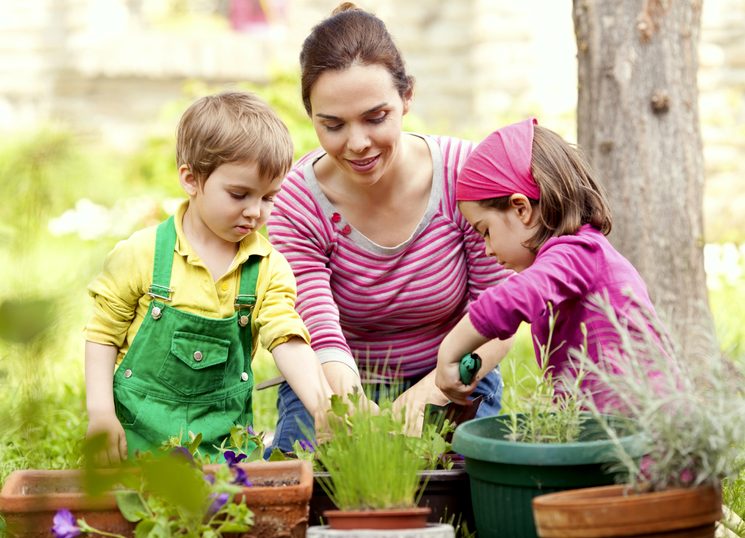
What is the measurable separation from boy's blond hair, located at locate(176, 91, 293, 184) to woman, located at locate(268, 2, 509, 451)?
0.26 meters

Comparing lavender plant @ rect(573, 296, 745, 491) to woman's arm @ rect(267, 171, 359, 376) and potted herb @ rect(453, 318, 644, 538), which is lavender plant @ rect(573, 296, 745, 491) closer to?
potted herb @ rect(453, 318, 644, 538)

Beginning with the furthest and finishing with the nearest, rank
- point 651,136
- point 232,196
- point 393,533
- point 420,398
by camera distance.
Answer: point 651,136
point 420,398
point 232,196
point 393,533

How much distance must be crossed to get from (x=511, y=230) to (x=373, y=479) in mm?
861

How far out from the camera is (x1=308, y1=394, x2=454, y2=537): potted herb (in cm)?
Result: 175

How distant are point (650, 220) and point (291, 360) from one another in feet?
5.84

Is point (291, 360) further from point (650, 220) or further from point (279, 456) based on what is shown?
point (650, 220)

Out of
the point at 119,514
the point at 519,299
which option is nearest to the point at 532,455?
the point at 519,299

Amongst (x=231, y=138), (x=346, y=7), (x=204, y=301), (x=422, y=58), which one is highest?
(x=422, y=58)

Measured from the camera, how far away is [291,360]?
95.6 inches

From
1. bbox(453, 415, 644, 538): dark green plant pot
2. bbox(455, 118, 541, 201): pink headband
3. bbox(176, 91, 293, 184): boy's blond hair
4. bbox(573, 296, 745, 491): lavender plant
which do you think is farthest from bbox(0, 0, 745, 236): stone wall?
bbox(573, 296, 745, 491): lavender plant

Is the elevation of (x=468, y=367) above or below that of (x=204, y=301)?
below

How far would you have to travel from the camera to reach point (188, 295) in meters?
2.49

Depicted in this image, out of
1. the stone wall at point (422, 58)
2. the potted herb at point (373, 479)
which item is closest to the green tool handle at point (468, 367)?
the potted herb at point (373, 479)

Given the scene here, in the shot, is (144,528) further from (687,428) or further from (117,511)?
(687,428)
